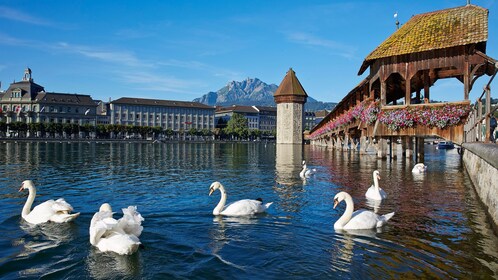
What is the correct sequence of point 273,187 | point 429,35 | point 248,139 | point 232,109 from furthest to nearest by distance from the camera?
point 232,109, point 248,139, point 429,35, point 273,187

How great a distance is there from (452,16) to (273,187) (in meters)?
14.8

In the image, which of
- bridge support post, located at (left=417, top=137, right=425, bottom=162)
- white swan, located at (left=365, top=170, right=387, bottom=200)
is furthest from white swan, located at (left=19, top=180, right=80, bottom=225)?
bridge support post, located at (left=417, top=137, right=425, bottom=162)

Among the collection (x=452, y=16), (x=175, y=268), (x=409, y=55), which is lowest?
(x=175, y=268)

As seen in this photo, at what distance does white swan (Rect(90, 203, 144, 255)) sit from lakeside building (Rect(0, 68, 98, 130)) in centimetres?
13248

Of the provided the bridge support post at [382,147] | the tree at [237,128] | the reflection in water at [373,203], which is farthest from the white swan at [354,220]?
the tree at [237,128]

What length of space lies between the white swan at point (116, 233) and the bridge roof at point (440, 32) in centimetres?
1821

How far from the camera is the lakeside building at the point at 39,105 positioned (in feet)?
413

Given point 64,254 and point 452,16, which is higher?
point 452,16

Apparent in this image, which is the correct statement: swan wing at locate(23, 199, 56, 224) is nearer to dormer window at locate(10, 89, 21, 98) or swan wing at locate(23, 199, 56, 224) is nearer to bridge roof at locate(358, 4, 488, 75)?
bridge roof at locate(358, 4, 488, 75)

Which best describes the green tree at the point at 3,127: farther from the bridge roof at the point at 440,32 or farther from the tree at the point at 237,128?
the bridge roof at the point at 440,32

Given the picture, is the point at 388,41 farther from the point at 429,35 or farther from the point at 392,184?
the point at 392,184

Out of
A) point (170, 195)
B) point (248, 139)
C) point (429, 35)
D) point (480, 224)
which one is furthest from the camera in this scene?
point (248, 139)

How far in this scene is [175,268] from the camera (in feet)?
20.5

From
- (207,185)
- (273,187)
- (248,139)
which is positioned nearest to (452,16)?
(273,187)
